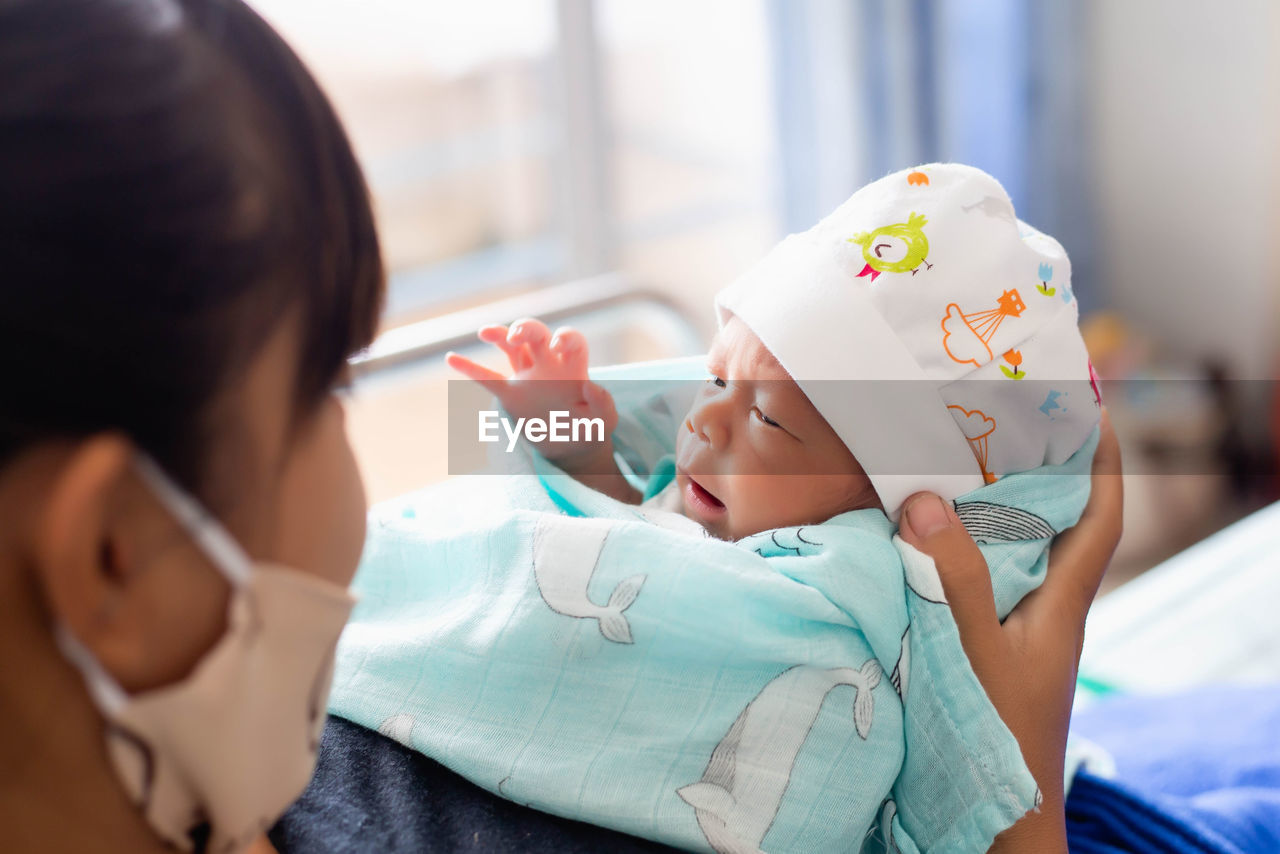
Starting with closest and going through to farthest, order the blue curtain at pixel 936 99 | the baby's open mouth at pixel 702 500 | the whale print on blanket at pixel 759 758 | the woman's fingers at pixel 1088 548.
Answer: the whale print on blanket at pixel 759 758, the woman's fingers at pixel 1088 548, the baby's open mouth at pixel 702 500, the blue curtain at pixel 936 99

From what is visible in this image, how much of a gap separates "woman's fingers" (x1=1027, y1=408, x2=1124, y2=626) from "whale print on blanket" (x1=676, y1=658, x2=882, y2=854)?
216mm

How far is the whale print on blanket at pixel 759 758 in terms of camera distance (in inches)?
30.4

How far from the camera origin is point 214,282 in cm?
48

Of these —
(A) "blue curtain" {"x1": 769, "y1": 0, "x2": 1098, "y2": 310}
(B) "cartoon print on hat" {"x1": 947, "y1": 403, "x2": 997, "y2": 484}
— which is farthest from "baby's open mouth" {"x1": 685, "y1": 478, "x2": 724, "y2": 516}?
(A) "blue curtain" {"x1": 769, "y1": 0, "x2": 1098, "y2": 310}

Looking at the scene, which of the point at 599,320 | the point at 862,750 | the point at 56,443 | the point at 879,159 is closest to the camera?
the point at 56,443

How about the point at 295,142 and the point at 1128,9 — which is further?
the point at 1128,9

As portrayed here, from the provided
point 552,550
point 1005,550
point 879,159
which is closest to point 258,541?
point 552,550

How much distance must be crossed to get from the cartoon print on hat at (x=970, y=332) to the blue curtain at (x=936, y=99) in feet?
6.57

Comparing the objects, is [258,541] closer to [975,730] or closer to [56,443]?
[56,443]

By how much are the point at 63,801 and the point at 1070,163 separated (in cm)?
318

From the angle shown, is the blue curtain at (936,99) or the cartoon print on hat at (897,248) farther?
the blue curtain at (936,99)

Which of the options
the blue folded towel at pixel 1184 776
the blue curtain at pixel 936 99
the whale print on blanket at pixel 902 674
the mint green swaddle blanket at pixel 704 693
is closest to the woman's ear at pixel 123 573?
the mint green swaddle blanket at pixel 704 693

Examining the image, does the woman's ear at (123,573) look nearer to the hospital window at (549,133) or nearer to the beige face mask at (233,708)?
the beige face mask at (233,708)

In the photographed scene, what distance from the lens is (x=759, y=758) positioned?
79 centimetres
